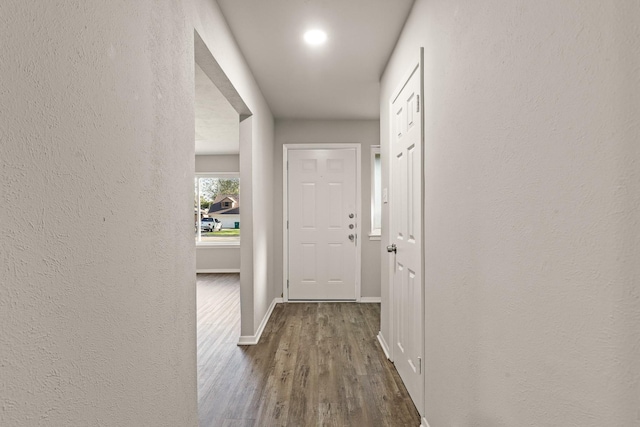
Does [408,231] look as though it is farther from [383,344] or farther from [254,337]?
[254,337]

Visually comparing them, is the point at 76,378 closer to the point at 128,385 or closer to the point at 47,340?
the point at 47,340

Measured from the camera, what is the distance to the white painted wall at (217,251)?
7.90 metres

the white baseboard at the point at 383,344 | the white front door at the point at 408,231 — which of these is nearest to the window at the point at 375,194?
the white baseboard at the point at 383,344

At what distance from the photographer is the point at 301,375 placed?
9.33ft

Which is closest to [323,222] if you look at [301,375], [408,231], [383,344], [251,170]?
[251,170]

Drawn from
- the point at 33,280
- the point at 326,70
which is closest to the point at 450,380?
the point at 33,280

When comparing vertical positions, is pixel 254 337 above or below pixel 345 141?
below

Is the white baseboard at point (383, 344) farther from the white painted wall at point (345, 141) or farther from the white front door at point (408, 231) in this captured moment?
the white painted wall at point (345, 141)

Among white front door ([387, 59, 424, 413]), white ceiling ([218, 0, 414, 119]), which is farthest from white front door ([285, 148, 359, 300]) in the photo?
white front door ([387, 59, 424, 413])

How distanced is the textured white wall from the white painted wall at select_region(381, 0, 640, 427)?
3.76 ft

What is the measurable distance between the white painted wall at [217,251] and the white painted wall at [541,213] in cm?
651

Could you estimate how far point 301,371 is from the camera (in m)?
2.92

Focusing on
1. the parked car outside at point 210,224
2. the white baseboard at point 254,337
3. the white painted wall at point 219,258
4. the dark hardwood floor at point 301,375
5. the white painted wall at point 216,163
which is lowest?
the dark hardwood floor at point 301,375

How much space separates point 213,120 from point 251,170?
202 centimetres
